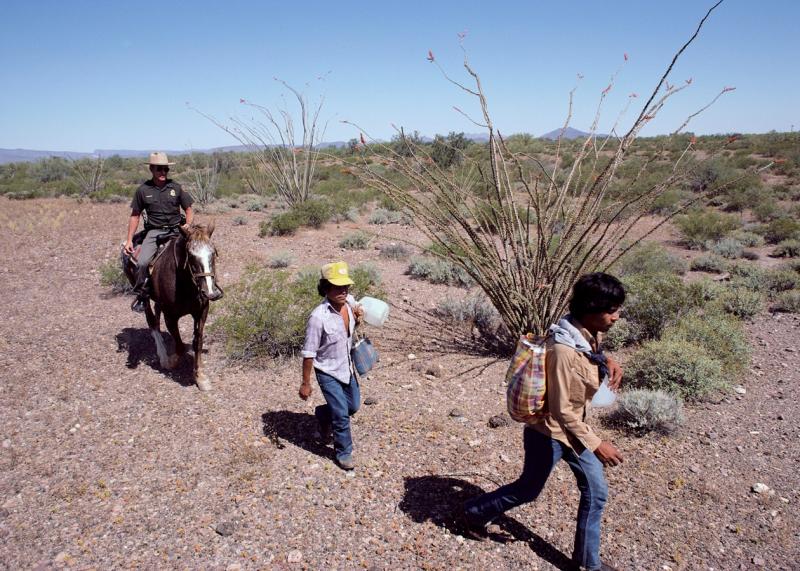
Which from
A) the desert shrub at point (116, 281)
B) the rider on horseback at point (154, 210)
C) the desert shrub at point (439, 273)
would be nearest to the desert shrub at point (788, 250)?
the desert shrub at point (439, 273)

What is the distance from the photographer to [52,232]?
1379 cm

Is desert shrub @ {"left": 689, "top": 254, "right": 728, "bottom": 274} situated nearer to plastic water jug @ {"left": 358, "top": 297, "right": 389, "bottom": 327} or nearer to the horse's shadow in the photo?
plastic water jug @ {"left": 358, "top": 297, "right": 389, "bottom": 327}

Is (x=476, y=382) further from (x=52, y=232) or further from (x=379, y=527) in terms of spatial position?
(x=52, y=232)

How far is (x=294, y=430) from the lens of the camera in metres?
4.41

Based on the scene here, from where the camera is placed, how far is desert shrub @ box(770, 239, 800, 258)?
1085 centimetres

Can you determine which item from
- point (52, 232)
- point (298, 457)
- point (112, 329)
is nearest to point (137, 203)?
point (112, 329)

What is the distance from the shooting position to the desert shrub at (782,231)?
11.9 m

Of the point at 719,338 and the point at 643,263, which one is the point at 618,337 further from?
the point at 643,263

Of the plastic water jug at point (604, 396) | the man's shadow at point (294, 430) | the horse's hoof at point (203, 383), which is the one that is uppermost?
the plastic water jug at point (604, 396)

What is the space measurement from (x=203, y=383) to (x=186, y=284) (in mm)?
1050

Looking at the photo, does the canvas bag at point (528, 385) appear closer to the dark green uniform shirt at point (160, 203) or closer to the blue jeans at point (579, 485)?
the blue jeans at point (579, 485)

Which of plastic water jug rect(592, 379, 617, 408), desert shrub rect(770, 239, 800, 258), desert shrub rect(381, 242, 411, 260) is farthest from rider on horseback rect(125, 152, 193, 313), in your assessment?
desert shrub rect(770, 239, 800, 258)

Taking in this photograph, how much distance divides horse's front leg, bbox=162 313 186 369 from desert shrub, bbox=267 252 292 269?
4539 mm

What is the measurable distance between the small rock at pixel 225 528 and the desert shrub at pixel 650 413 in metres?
3.30
